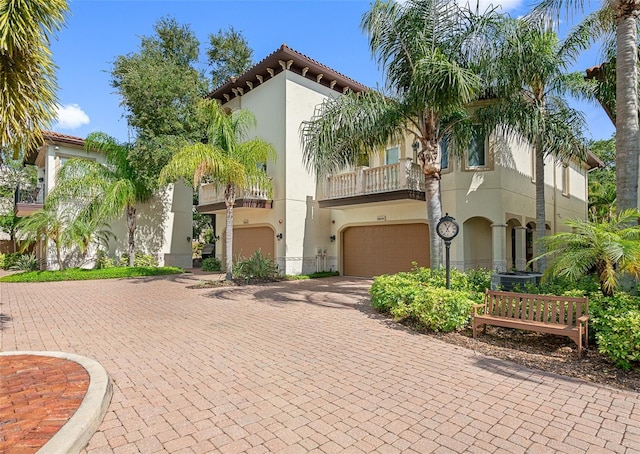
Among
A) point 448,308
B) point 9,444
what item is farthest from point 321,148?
point 9,444

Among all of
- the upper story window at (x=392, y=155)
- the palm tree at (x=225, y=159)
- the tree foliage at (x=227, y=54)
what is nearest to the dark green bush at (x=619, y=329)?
the upper story window at (x=392, y=155)

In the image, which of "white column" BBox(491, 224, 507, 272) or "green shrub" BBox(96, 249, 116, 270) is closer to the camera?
"white column" BBox(491, 224, 507, 272)

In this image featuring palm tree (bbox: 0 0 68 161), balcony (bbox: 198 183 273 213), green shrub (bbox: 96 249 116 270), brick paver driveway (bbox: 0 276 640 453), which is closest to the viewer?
brick paver driveway (bbox: 0 276 640 453)

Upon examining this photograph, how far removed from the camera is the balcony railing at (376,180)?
13.3 metres

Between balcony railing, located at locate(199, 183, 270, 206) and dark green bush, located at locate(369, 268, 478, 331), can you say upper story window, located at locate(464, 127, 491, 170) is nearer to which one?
dark green bush, located at locate(369, 268, 478, 331)

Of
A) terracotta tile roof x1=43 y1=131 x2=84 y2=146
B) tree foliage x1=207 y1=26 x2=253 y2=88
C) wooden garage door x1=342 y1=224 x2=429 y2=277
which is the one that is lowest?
wooden garage door x1=342 y1=224 x2=429 y2=277

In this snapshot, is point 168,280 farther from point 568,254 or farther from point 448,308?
point 568,254

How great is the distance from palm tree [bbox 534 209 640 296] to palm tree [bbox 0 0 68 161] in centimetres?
900

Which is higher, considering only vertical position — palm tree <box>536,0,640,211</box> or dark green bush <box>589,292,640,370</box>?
palm tree <box>536,0,640,211</box>

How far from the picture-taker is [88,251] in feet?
61.4

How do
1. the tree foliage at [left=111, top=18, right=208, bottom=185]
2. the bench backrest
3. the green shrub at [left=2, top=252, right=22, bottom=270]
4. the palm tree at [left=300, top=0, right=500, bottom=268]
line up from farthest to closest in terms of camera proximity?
the green shrub at [left=2, top=252, right=22, bottom=270] < the tree foliage at [left=111, top=18, right=208, bottom=185] < the palm tree at [left=300, top=0, right=500, bottom=268] < the bench backrest

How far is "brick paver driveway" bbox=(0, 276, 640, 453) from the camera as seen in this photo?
324cm

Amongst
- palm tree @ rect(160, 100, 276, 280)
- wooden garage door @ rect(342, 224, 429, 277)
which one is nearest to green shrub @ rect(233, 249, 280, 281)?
palm tree @ rect(160, 100, 276, 280)

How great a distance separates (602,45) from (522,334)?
27.3 feet
